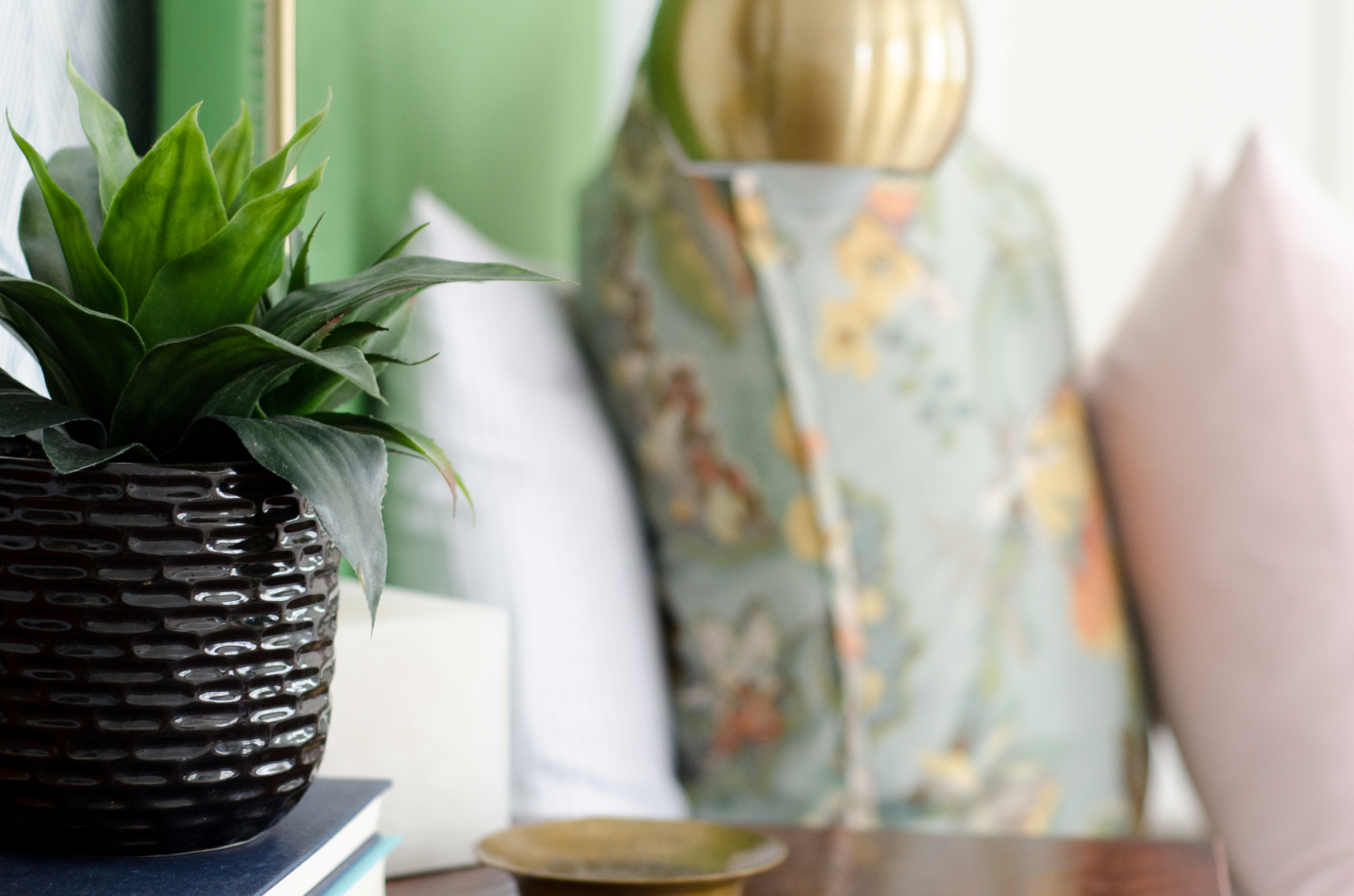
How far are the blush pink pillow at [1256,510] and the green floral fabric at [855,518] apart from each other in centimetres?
6

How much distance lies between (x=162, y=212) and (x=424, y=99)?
2.32 ft

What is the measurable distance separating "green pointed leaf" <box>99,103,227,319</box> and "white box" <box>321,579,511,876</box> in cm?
21

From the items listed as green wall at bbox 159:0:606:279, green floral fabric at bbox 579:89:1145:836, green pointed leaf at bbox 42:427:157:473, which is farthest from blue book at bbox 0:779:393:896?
green floral fabric at bbox 579:89:1145:836

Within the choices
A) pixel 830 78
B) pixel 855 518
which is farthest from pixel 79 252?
pixel 855 518

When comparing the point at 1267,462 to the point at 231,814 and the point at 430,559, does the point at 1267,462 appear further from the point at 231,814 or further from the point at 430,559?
the point at 231,814

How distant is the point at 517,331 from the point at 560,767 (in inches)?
12.6

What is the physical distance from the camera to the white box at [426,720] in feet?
1.76

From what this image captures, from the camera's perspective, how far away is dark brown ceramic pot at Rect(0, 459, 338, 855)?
33cm

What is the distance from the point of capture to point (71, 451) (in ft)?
1.05

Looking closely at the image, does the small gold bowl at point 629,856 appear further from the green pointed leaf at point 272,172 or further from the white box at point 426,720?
the green pointed leaf at point 272,172

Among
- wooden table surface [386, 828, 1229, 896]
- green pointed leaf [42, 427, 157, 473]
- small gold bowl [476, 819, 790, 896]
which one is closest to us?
green pointed leaf [42, 427, 157, 473]

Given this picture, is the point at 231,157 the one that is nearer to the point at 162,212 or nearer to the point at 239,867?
the point at 162,212

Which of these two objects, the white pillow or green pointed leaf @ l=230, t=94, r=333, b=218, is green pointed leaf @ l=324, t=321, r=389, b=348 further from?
the white pillow

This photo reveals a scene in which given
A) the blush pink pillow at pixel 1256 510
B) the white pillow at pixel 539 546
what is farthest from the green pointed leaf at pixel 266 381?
the blush pink pillow at pixel 1256 510
